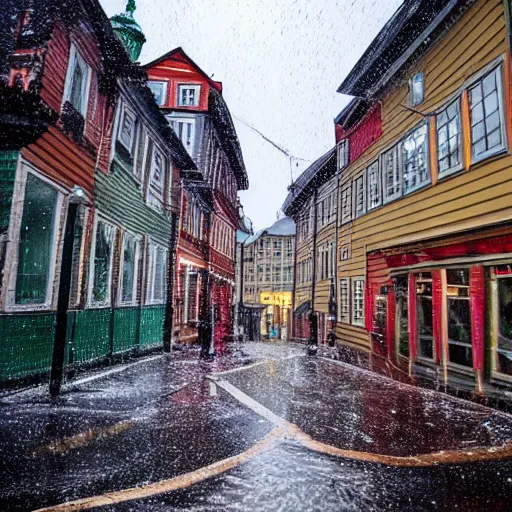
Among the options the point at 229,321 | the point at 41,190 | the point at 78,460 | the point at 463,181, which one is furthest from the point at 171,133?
the point at 229,321

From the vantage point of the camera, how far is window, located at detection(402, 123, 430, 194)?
973 cm

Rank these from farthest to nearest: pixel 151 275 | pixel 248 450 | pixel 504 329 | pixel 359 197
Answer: pixel 359 197, pixel 151 275, pixel 504 329, pixel 248 450

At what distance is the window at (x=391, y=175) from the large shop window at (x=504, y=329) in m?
4.52

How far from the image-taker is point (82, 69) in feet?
26.4

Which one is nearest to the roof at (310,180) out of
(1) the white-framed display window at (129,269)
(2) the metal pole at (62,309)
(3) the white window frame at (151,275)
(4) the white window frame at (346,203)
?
(4) the white window frame at (346,203)

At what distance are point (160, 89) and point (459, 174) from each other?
1413 centimetres

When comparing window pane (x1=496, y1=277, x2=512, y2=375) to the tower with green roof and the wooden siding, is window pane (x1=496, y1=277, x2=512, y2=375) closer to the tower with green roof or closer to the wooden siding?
the wooden siding

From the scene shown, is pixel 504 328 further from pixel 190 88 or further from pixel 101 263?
pixel 190 88

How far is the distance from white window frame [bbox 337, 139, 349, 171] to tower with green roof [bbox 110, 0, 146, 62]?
8.72 meters

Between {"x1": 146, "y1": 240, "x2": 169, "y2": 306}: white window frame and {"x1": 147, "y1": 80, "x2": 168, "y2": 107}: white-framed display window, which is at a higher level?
{"x1": 147, "y1": 80, "x2": 168, "y2": 107}: white-framed display window

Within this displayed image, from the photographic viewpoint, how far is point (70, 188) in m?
7.72

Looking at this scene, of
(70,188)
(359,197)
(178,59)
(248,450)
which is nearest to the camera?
(248,450)

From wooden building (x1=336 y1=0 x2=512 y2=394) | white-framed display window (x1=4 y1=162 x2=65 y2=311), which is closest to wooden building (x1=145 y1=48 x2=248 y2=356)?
wooden building (x1=336 y1=0 x2=512 y2=394)

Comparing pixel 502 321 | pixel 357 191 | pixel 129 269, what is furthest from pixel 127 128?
pixel 502 321
